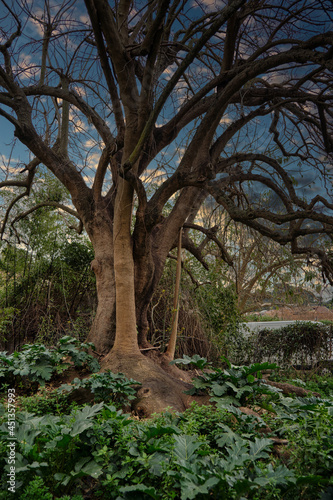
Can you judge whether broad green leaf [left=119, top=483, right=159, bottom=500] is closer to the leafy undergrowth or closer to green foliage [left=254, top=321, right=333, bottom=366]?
the leafy undergrowth

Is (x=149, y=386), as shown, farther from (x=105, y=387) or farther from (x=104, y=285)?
(x=104, y=285)

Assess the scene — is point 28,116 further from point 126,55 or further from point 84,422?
point 84,422

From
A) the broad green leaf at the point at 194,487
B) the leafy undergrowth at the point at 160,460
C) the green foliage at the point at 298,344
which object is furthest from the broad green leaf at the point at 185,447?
the green foliage at the point at 298,344

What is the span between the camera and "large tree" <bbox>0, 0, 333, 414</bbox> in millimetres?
3832

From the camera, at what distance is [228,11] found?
3.43 meters

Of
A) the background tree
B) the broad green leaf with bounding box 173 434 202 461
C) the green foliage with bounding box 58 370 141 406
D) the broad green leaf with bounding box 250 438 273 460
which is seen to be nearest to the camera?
the broad green leaf with bounding box 173 434 202 461

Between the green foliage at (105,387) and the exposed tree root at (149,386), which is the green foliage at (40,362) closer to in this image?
the exposed tree root at (149,386)

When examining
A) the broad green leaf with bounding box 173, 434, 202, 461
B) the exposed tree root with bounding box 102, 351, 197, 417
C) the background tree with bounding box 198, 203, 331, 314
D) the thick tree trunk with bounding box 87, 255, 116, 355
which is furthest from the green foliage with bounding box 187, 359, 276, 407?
the thick tree trunk with bounding box 87, 255, 116, 355

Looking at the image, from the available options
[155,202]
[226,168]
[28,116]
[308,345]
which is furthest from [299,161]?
[28,116]

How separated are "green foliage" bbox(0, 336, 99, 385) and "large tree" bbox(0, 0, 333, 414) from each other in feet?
1.18

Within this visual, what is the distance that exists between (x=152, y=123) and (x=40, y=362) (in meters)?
2.75

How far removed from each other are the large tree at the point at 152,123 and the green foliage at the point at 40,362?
1.18 feet

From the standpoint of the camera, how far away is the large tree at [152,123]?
12.6 feet

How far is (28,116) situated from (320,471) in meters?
5.15
